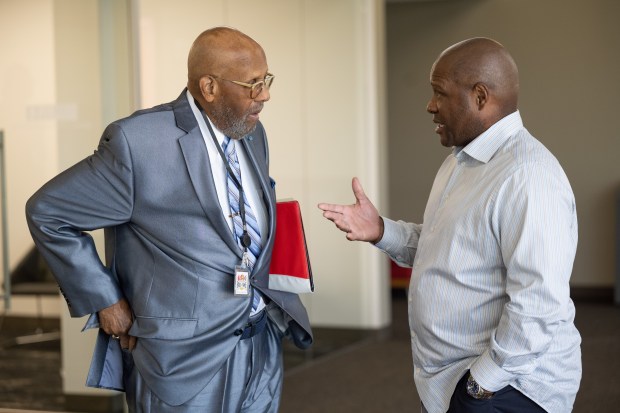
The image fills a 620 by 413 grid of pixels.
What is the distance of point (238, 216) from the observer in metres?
2.50

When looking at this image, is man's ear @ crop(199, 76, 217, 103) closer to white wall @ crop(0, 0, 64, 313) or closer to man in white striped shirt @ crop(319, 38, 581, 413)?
man in white striped shirt @ crop(319, 38, 581, 413)

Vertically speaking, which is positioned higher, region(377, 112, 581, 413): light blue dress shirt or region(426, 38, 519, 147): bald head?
region(426, 38, 519, 147): bald head

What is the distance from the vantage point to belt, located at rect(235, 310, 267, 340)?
8.32 ft

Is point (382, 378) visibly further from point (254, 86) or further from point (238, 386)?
point (254, 86)

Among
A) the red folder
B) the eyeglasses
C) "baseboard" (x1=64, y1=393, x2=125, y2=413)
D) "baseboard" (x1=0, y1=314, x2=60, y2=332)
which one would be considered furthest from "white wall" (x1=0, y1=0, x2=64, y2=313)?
the eyeglasses

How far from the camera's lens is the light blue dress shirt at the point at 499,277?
83.3 inches

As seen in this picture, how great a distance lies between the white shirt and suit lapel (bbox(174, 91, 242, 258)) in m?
0.05

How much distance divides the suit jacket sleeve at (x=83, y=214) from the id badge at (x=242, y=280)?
34cm

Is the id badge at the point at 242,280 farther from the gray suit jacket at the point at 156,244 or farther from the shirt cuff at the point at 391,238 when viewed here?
the shirt cuff at the point at 391,238

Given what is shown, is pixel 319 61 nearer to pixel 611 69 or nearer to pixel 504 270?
pixel 611 69

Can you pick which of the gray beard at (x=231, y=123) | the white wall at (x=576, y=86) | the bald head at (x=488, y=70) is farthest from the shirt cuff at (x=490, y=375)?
the white wall at (x=576, y=86)

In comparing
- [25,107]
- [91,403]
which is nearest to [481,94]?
[25,107]

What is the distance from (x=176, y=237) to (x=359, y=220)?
0.63 metres

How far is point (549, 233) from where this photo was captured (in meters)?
2.11
